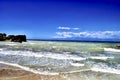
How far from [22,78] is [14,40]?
7497 cm

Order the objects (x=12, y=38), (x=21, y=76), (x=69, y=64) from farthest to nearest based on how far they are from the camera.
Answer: (x=12, y=38) < (x=69, y=64) < (x=21, y=76)

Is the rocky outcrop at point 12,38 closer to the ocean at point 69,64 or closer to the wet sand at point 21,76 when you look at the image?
the ocean at point 69,64

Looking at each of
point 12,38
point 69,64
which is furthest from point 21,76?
→ point 12,38

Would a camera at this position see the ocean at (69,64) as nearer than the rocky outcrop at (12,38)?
Yes

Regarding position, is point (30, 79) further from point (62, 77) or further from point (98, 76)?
point (98, 76)

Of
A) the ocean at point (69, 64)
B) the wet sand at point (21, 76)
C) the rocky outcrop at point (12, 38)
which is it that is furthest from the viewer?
the rocky outcrop at point (12, 38)

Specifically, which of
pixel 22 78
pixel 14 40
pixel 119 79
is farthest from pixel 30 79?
pixel 14 40

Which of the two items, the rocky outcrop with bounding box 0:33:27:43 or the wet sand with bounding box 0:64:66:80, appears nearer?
the wet sand with bounding box 0:64:66:80

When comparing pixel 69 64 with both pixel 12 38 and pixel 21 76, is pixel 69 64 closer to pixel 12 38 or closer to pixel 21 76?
pixel 21 76

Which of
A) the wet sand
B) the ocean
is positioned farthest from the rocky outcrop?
the wet sand

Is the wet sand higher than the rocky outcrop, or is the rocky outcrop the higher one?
the rocky outcrop

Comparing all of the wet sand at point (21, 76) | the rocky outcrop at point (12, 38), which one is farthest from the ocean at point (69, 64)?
the rocky outcrop at point (12, 38)

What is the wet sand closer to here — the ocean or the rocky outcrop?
the ocean

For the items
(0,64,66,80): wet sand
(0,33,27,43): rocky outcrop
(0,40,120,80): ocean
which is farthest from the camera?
(0,33,27,43): rocky outcrop
